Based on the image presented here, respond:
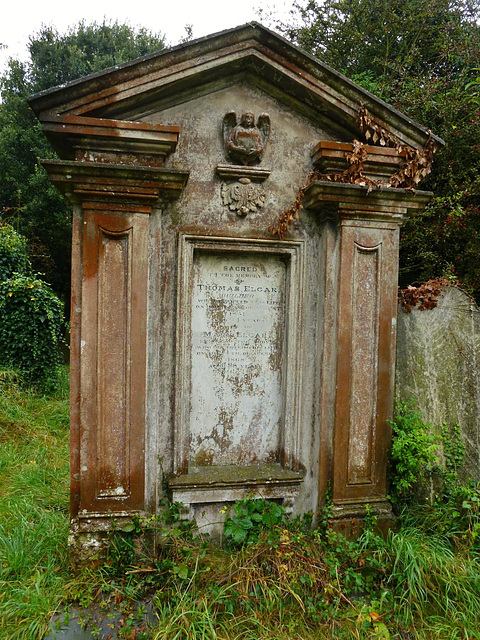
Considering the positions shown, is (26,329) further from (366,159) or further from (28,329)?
(366,159)

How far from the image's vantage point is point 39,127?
40.8ft

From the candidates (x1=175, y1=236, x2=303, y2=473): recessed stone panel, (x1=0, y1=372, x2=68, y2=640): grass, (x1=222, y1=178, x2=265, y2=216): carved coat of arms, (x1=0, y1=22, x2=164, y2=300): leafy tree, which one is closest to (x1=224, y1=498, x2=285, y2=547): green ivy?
(x1=175, y1=236, x2=303, y2=473): recessed stone panel

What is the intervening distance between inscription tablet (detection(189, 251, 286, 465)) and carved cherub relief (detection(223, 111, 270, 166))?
761 millimetres

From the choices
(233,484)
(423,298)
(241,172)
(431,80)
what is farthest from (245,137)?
(431,80)

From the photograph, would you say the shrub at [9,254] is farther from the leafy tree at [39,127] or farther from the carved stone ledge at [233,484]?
the carved stone ledge at [233,484]

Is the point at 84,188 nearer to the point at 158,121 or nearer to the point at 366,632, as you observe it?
the point at 158,121

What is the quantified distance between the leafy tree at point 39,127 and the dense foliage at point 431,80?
343 inches

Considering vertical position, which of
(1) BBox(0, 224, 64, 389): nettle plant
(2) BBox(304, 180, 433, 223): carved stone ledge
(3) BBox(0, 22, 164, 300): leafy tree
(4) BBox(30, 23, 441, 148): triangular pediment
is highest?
(3) BBox(0, 22, 164, 300): leafy tree

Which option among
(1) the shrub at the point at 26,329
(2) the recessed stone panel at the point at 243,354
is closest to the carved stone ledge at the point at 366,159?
(2) the recessed stone panel at the point at 243,354

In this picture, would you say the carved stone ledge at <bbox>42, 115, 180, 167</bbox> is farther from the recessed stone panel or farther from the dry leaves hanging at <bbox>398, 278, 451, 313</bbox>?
the dry leaves hanging at <bbox>398, 278, 451, 313</bbox>

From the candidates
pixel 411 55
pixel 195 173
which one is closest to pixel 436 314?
pixel 195 173

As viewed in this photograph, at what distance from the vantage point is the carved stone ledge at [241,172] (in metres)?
3.18

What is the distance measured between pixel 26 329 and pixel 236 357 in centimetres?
594

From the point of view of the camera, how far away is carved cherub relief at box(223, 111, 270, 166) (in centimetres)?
317
